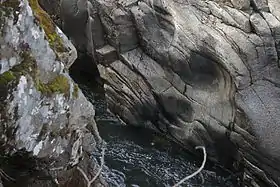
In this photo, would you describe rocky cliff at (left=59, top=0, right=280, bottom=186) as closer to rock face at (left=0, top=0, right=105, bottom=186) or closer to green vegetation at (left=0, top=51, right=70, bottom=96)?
rock face at (left=0, top=0, right=105, bottom=186)

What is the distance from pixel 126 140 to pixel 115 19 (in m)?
3.97

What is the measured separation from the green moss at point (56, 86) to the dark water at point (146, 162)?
7.10 meters

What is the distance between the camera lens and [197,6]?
15094 mm

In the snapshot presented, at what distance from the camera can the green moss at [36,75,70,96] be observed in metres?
7.54

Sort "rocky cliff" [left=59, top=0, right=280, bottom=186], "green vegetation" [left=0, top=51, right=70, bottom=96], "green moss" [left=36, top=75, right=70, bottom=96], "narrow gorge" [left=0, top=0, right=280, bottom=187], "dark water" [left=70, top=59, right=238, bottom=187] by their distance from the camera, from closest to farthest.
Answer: "green vegetation" [left=0, top=51, right=70, bottom=96]
"green moss" [left=36, top=75, right=70, bottom=96]
"narrow gorge" [left=0, top=0, right=280, bottom=187]
"rocky cliff" [left=59, top=0, right=280, bottom=186]
"dark water" [left=70, top=59, right=238, bottom=187]

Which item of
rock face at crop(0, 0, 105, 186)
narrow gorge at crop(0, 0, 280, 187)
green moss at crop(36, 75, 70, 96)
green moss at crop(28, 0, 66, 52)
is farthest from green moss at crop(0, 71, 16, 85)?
green moss at crop(28, 0, 66, 52)

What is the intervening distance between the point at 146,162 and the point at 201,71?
10.6 ft

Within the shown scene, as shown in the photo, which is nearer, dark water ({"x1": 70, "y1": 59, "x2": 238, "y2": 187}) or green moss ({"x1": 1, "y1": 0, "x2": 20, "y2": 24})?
green moss ({"x1": 1, "y1": 0, "x2": 20, "y2": 24})

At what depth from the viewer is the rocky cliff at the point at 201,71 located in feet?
46.4

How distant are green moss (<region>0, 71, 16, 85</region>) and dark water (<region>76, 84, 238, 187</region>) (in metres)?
8.40

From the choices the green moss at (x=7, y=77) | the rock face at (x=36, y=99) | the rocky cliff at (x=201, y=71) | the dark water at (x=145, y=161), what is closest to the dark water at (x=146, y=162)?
the dark water at (x=145, y=161)

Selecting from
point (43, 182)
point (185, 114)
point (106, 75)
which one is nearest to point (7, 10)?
point (43, 182)

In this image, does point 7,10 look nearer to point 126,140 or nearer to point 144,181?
point 144,181

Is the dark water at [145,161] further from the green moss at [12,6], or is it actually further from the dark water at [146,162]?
the green moss at [12,6]
